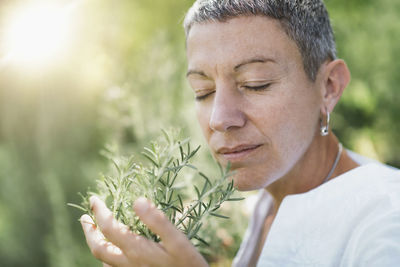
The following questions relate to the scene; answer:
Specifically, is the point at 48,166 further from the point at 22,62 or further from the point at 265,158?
the point at 265,158

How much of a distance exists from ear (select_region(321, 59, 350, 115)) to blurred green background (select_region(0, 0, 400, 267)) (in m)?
0.75

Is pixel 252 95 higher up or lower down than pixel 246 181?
higher up

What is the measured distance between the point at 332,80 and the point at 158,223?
0.80 meters

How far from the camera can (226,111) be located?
3.21 ft

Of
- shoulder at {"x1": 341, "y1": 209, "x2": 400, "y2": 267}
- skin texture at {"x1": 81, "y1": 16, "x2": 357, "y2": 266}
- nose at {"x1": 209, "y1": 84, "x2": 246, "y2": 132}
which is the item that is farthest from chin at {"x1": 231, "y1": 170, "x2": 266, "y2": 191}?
shoulder at {"x1": 341, "y1": 209, "x2": 400, "y2": 267}

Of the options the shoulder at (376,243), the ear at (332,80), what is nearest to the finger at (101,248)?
the shoulder at (376,243)

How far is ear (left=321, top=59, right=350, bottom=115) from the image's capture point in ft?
3.82

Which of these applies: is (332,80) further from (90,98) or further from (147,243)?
(90,98)

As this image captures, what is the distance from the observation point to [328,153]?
130 centimetres

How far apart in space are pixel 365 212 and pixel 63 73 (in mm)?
2939

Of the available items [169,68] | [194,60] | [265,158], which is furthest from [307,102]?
[169,68]

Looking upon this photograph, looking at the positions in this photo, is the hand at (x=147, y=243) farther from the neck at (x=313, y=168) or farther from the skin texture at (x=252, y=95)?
the neck at (x=313, y=168)

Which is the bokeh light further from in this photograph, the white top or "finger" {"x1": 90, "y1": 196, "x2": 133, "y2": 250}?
the white top

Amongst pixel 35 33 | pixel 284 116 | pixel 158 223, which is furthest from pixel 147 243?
pixel 35 33
